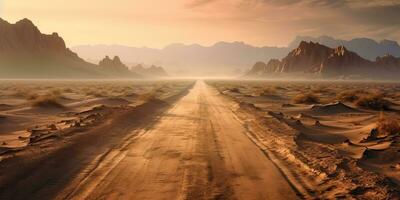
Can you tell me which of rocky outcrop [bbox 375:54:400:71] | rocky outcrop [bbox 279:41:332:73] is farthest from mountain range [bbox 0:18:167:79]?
rocky outcrop [bbox 375:54:400:71]

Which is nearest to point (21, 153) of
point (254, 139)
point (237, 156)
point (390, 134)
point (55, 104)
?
point (237, 156)

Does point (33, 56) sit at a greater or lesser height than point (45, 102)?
greater

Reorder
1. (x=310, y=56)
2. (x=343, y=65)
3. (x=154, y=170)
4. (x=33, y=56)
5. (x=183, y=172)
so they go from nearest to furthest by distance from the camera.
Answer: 1. (x=183, y=172)
2. (x=154, y=170)
3. (x=33, y=56)
4. (x=343, y=65)
5. (x=310, y=56)

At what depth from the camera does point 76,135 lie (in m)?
12.4

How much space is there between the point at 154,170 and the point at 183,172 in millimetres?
683

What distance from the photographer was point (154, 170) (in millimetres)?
8359

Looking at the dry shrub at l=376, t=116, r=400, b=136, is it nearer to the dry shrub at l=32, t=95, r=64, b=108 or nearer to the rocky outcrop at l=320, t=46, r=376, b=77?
the dry shrub at l=32, t=95, r=64, b=108

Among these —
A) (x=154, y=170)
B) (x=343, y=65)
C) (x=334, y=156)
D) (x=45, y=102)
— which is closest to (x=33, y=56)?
(x=343, y=65)

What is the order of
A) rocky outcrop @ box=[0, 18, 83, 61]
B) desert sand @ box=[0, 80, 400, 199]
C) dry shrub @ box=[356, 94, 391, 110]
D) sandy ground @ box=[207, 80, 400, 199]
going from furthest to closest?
rocky outcrop @ box=[0, 18, 83, 61], dry shrub @ box=[356, 94, 391, 110], sandy ground @ box=[207, 80, 400, 199], desert sand @ box=[0, 80, 400, 199]

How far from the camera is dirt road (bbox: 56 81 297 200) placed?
6.75 meters

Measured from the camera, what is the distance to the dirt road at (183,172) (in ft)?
22.1

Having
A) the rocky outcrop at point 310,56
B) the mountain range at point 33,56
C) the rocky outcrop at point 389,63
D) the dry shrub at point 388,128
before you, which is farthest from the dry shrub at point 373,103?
the rocky outcrop at point 389,63

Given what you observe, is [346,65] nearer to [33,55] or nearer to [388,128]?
Result: [33,55]

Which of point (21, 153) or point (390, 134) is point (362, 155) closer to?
point (390, 134)
